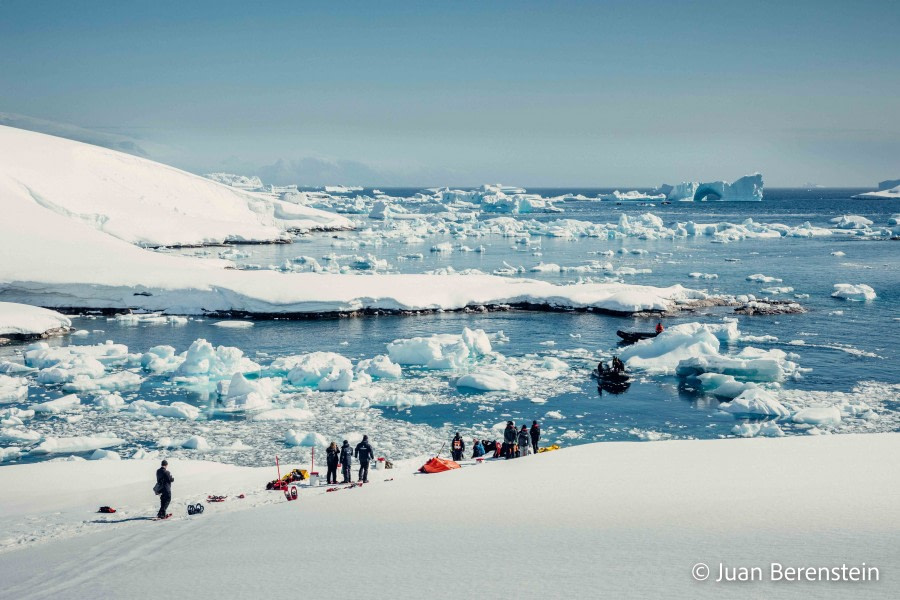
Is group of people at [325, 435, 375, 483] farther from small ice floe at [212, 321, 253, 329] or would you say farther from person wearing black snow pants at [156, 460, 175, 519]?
small ice floe at [212, 321, 253, 329]

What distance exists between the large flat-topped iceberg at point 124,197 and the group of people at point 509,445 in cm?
4234

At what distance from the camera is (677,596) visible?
669 centimetres

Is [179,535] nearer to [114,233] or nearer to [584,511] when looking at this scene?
[584,511]

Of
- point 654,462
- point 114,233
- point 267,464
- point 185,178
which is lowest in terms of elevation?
point 267,464

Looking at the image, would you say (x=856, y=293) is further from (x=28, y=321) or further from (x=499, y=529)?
(x=28, y=321)

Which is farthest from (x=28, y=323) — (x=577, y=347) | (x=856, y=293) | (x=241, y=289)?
(x=856, y=293)

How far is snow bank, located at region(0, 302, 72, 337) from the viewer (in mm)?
31938

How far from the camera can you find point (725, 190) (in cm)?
12888

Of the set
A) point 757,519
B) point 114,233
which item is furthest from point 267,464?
point 114,233

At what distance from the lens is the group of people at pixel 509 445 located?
15.4m

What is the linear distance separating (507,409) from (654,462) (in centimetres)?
814

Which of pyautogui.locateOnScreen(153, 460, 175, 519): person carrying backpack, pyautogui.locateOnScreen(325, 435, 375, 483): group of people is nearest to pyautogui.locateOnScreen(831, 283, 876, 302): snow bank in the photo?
pyautogui.locateOnScreen(325, 435, 375, 483): group of people

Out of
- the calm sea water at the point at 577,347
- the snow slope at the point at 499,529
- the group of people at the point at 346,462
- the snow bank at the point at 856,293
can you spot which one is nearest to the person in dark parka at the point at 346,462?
the group of people at the point at 346,462

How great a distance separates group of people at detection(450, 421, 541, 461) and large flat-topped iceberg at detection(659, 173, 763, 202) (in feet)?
391
